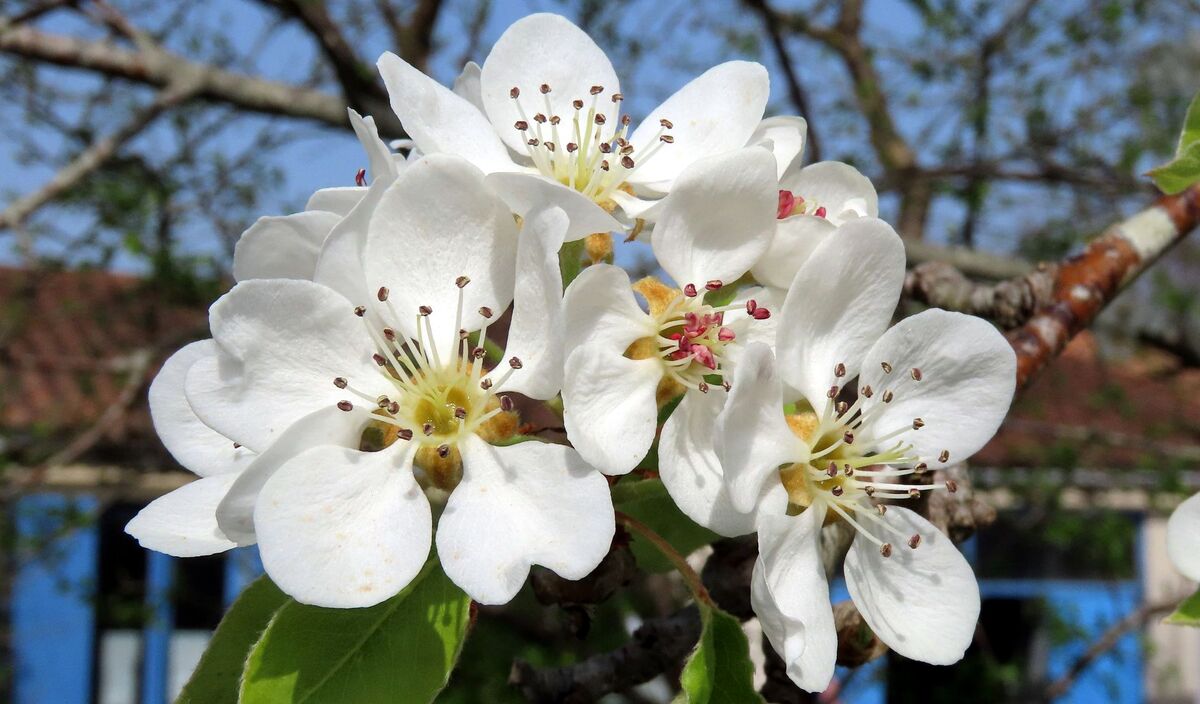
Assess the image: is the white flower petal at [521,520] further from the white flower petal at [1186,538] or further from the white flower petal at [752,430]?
the white flower petal at [1186,538]

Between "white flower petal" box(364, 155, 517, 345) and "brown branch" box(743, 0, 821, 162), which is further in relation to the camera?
"brown branch" box(743, 0, 821, 162)

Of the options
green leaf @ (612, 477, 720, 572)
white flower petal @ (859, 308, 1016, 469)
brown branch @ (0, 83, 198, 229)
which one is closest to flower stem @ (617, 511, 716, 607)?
green leaf @ (612, 477, 720, 572)

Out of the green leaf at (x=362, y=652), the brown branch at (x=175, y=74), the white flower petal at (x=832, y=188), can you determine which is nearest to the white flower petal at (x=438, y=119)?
the white flower petal at (x=832, y=188)

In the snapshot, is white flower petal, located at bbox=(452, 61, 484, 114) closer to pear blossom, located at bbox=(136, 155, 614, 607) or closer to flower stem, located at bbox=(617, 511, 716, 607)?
pear blossom, located at bbox=(136, 155, 614, 607)

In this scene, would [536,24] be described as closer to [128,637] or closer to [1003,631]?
[128,637]

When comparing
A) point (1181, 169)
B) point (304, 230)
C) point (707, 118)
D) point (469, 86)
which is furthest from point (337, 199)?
point (1181, 169)

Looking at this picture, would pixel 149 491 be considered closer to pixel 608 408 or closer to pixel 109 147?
pixel 109 147
